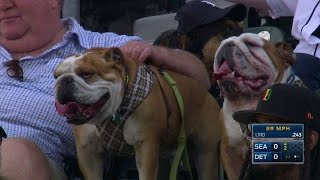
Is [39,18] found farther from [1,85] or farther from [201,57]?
[201,57]

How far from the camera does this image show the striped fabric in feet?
11.1

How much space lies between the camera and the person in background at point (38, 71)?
3.13 metres

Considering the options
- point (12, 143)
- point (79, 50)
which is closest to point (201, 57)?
point (79, 50)

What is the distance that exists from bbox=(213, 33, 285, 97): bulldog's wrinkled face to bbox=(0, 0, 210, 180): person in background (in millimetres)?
551

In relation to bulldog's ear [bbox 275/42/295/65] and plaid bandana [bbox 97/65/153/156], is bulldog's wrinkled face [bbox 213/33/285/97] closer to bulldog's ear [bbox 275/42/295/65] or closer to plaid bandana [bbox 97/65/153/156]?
bulldog's ear [bbox 275/42/295/65]

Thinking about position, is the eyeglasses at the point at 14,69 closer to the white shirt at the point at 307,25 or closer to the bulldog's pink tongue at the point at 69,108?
the bulldog's pink tongue at the point at 69,108

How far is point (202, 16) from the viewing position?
3.62 m

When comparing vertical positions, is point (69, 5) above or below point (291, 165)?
below

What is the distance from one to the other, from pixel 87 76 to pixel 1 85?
2.55ft

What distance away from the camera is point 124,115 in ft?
9.62

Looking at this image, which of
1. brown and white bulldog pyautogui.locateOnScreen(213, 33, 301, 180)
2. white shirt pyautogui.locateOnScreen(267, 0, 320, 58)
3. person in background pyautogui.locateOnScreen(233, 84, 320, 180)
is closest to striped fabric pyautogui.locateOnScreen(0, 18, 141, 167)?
white shirt pyautogui.locateOnScreen(267, 0, 320, 58)

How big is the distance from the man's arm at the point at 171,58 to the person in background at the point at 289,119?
85 cm

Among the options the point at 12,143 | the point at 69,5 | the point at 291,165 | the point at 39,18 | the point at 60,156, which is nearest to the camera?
the point at 291,165
